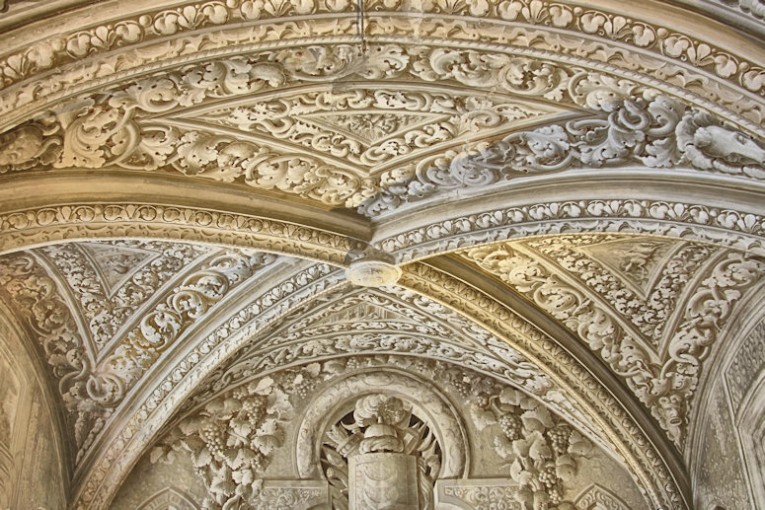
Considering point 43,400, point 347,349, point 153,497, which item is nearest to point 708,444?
point 347,349

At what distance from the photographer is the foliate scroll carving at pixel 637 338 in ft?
20.1

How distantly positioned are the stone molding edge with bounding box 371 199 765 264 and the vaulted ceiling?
1 centimetres

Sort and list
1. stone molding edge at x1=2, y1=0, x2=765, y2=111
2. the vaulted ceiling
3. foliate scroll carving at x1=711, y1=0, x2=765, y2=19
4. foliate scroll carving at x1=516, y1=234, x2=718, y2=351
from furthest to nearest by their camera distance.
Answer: foliate scroll carving at x1=516, y1=234, x2=718, y2=351, the vaulted ceiling, stone molding edge at x1=2, y1=0, x2=765, y2=111, foliate scroll carving at x1=711, y1=0, x2=765, y2=19

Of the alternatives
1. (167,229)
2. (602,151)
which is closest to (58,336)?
(167,229)

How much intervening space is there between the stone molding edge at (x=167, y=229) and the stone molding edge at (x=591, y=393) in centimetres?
103

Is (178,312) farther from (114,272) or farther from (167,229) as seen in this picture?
(167,229)

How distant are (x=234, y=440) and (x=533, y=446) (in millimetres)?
1818

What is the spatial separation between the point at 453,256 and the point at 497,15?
6.66ft

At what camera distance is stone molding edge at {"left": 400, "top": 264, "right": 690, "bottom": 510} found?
633 cm

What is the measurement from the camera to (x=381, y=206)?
5.63 metres

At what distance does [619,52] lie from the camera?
14.7ft

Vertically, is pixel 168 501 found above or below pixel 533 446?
below

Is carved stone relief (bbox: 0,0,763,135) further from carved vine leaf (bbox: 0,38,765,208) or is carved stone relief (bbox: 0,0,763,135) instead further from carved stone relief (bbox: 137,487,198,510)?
carved stone relief (bbox: 137,487,198,510)

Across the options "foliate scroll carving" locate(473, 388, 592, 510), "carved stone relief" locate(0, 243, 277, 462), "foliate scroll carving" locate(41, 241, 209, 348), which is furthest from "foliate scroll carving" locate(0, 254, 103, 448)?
"foliate scroll carving" locate(473, 388, 592, 510)
